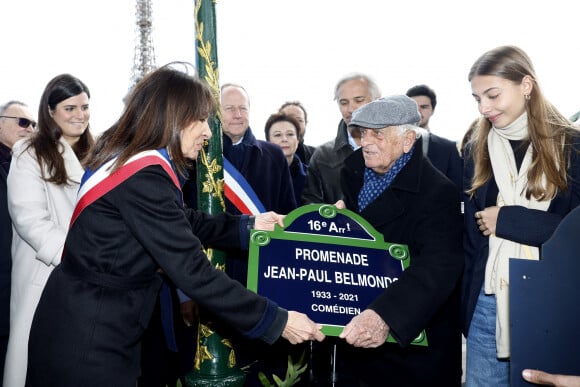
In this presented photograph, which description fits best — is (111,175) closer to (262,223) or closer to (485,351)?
(262,223)

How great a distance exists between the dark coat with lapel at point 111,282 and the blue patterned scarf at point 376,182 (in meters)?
1.20

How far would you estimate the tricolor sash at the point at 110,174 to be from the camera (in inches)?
87.4

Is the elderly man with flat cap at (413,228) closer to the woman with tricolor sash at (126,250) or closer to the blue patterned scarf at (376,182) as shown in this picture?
the blue patterned scarf at (376,182)

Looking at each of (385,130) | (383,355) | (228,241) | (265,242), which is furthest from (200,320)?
(385,130)

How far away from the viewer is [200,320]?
3.36 meters

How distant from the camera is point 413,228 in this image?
10.1 ft

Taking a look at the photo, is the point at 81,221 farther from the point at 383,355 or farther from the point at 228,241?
the point at 383,355

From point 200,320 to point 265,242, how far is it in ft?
2.54

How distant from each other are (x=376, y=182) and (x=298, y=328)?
102 centimetres

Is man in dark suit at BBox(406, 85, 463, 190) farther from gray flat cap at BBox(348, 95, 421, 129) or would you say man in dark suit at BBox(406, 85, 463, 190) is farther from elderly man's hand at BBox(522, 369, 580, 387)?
elderly man's hand at BBox(522, 369, 580, 387)

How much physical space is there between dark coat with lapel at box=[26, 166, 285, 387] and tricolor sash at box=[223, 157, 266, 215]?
1.77 metres

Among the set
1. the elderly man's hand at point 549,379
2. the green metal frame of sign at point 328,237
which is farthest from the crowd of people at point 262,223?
the green metal frame of sign at point 328,237

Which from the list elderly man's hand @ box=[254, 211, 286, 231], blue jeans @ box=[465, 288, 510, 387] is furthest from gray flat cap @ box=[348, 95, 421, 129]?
blue jeans @ box=[465, 288, 510, 387]

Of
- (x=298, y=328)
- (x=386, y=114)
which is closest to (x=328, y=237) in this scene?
(x=298, y=328)
